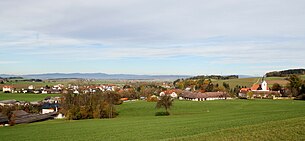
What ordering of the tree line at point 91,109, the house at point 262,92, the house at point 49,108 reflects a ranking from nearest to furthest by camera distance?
the tree line at point 91,109 → the house at point 49,108 → the house at point 262,92

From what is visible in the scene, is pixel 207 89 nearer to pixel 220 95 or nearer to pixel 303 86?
pixel 220 95

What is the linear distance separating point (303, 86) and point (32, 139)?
73.0m

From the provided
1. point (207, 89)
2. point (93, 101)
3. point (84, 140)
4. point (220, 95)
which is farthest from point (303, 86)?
point (84, 140)

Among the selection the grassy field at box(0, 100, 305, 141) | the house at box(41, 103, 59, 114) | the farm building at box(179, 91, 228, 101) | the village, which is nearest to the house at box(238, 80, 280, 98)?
the village

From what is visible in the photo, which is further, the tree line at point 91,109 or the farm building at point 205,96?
the farm building at point 205,96

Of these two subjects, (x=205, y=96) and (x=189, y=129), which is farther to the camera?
(x=205, y=96)

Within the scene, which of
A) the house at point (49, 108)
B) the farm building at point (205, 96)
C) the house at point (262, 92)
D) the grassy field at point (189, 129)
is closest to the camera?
the grassy field at point (189, 129)

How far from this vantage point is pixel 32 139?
25.8 meters

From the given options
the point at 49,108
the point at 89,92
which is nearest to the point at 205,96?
the point at 89,92

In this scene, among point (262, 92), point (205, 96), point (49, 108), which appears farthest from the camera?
point (205, 96)

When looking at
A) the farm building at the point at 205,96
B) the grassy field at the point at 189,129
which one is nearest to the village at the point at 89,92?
the farm building at the point at 205,96

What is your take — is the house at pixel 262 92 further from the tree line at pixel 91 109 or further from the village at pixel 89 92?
the tree line at pixel 91 109

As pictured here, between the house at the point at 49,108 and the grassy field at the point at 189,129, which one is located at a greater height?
the grassy field at the point at 189,129

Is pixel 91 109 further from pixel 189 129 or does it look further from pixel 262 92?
pixel 262 92
